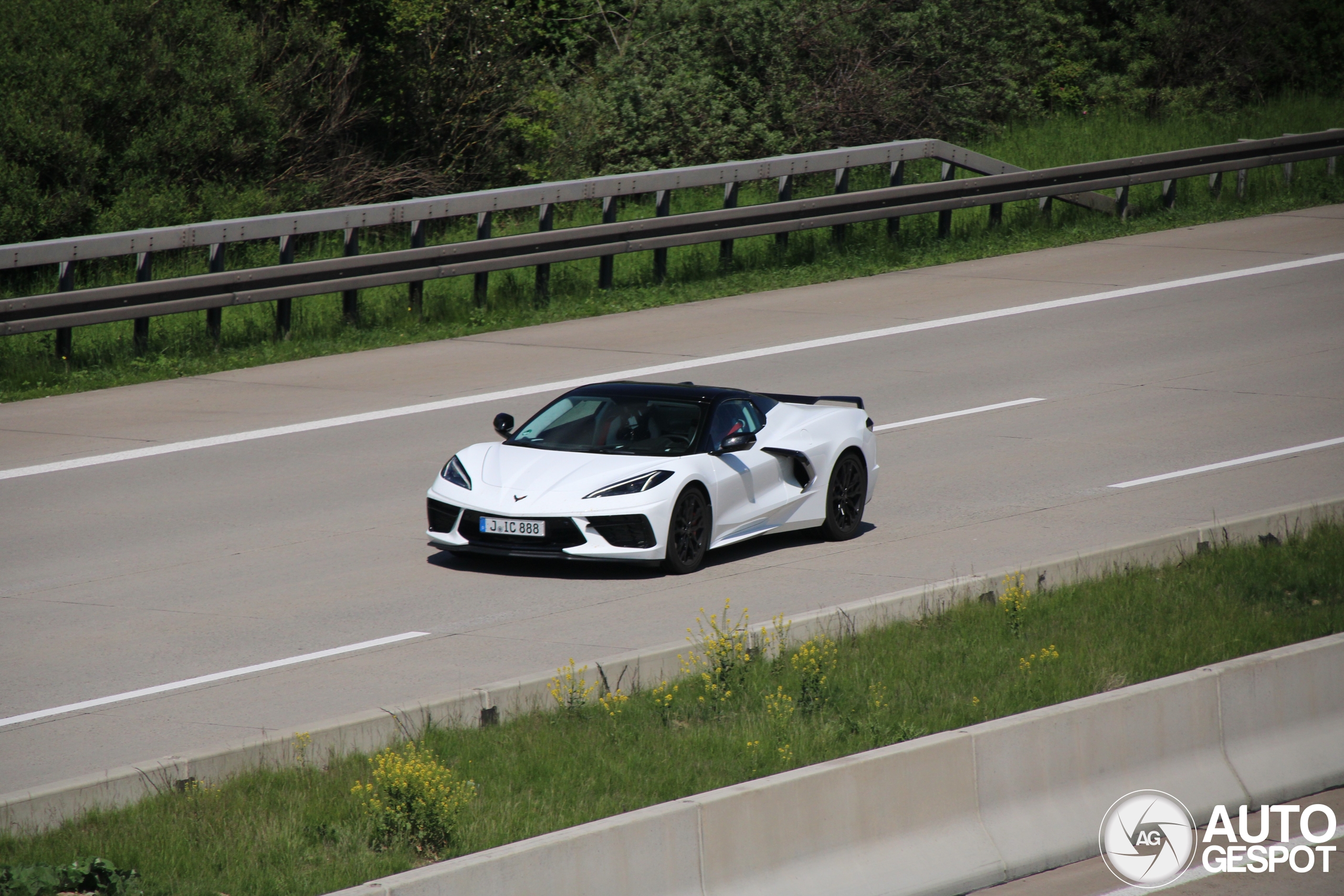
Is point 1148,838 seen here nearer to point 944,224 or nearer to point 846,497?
point 846,497

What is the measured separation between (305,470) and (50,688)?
571 cm

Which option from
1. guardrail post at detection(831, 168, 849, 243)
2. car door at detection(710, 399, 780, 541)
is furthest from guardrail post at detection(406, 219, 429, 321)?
car door at detection(710, 399, 780, 541)

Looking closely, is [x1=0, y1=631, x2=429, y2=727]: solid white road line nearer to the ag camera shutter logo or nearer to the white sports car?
the white sports car

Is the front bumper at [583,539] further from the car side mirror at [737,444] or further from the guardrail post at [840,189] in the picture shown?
the guardrail post at [840,189]

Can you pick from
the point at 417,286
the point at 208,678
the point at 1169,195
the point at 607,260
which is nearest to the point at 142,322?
the point at 417,286

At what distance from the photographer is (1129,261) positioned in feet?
83.5

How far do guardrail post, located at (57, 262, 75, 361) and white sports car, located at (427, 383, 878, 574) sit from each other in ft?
25.0

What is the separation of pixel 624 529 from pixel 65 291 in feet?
30.2

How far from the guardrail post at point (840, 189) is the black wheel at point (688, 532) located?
46.4 ft

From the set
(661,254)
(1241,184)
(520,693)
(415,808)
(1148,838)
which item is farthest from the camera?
(1241,184)

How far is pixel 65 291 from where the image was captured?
18547mm

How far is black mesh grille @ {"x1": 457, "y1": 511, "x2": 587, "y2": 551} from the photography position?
38.5 feet

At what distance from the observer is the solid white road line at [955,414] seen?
16.7 meters

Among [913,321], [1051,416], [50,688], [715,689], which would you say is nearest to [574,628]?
[715,689]
